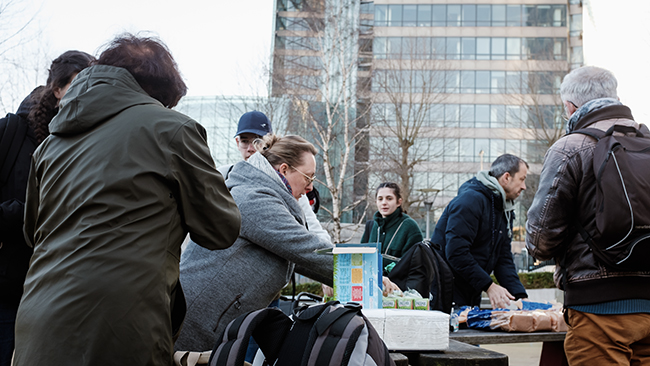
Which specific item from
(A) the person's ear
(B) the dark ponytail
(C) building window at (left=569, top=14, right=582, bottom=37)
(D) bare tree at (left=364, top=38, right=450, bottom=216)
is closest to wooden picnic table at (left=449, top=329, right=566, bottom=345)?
(A) the person's ear

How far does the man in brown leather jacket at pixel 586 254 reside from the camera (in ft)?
8.46

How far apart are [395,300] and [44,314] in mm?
1660

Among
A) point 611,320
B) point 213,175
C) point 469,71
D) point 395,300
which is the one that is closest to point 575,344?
point 611,320

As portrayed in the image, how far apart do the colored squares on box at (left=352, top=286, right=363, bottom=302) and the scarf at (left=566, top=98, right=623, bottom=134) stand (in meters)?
1.53

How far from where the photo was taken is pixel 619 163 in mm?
2570

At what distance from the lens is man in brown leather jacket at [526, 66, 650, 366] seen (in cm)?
258

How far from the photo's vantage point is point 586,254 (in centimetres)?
271

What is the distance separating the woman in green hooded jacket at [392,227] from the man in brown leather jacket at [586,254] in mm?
3153

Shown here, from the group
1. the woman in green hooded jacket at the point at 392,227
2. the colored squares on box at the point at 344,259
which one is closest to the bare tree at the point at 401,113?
the woman in green hooded jacket at the point at 392,227

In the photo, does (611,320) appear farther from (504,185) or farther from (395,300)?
(504,185)

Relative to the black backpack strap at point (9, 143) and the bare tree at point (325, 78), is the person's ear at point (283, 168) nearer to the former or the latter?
the black backpack strap at point (9, 143)

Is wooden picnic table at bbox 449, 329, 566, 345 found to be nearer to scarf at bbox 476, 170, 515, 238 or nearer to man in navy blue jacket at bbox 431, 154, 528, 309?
man in navy blue jacket at bbox 431, 154, 528, 309

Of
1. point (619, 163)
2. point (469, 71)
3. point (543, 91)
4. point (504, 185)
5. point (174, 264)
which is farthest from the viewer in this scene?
point (469, 71)

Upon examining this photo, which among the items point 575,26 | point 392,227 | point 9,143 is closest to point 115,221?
point 9,143
